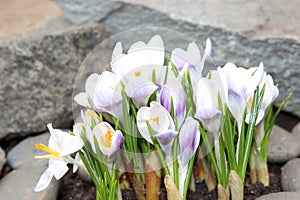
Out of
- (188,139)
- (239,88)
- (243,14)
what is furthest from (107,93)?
(243,14)

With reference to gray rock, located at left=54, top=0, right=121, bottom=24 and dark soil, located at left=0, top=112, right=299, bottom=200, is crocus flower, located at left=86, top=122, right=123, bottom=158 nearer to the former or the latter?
dark soil, located at left=0, top=112, right=299, bottom=200

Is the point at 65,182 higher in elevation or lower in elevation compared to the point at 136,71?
lower

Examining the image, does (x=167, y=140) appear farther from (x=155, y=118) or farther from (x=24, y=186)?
(x=24, y=186)

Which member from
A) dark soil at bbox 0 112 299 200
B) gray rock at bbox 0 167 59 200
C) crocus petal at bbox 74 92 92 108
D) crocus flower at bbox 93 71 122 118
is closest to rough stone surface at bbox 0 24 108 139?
dark soil at bbox 0 112 299 200

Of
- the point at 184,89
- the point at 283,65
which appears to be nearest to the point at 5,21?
the point at 283,65

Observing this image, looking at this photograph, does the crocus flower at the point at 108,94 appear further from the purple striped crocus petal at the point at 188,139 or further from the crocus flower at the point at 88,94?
the purple striped crocus petal at the point at 188,139

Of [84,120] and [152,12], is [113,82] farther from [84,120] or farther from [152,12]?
[152,12]
